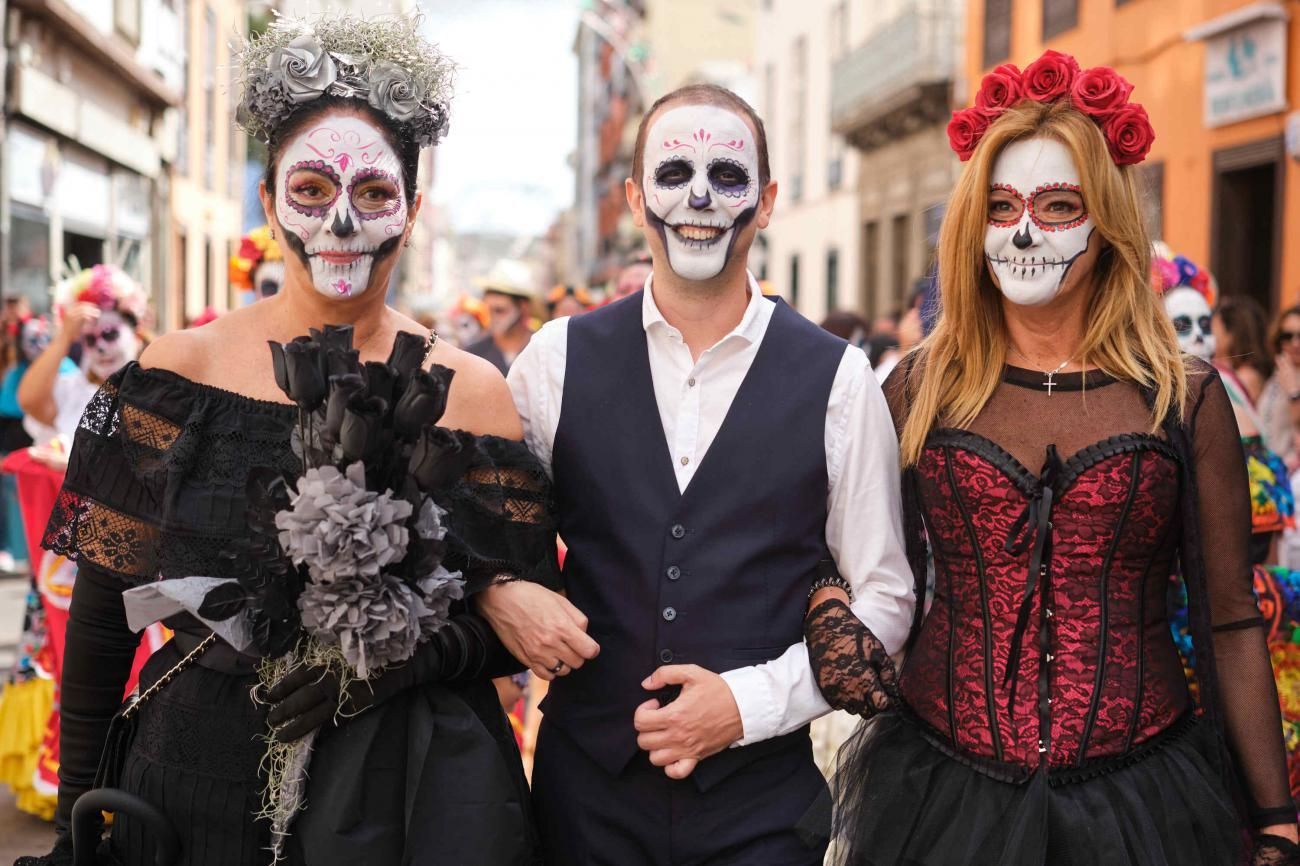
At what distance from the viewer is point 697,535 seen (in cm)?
270

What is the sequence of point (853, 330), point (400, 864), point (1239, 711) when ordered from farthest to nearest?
point (853, 330) → point (1239, 711) → point (400, 864)

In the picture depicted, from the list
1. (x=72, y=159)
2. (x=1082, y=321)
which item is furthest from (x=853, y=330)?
(x=72, y=159)

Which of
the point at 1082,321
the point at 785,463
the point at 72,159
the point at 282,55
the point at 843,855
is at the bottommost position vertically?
the point at 843,855

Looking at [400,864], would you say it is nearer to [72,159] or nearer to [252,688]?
[252,688]

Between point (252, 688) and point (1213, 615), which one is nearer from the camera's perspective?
point (252, 688)

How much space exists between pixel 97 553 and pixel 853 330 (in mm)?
6802

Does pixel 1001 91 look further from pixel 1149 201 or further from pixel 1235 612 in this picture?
pixel 1235 612

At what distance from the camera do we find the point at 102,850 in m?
2.50

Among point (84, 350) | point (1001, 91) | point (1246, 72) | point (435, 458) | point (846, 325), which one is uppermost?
point (1246, 72)

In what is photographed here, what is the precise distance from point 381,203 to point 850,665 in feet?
3.99

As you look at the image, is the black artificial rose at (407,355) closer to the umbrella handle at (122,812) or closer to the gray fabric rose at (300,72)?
the gray fabric rose at (300,72)

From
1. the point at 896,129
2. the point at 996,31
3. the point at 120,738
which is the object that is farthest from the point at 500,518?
the point at 896,129

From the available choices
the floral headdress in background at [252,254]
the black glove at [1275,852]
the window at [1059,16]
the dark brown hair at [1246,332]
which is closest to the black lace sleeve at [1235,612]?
the black glove at [1275,852]

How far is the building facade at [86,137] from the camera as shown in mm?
13789
